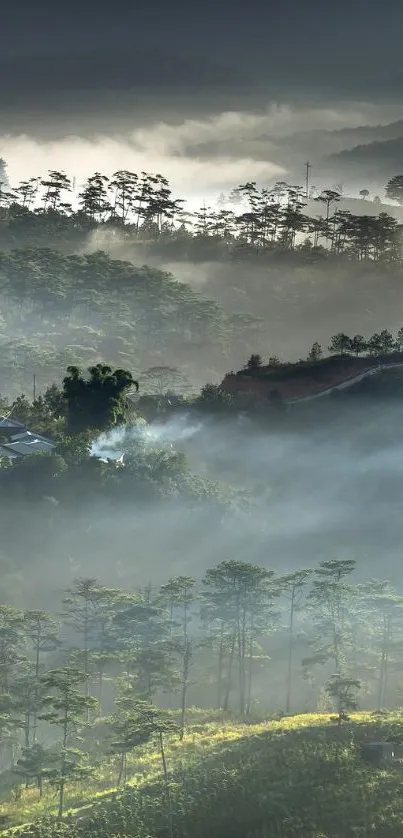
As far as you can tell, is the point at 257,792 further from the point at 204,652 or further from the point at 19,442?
the point at 19,442

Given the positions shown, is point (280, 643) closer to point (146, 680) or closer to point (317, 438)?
point (146, 680)

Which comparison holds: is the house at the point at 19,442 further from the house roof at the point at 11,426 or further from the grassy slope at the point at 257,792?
the grassy slope at the point at 257,792

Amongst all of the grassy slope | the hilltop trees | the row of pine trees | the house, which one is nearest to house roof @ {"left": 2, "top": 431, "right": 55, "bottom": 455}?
the house

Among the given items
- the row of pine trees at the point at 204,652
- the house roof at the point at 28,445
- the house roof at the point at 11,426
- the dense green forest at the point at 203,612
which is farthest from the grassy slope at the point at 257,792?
the house roof at the point at 11,426

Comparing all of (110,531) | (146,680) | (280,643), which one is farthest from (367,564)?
(146,680)

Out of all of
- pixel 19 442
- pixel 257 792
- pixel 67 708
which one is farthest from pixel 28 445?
pixel 257 792

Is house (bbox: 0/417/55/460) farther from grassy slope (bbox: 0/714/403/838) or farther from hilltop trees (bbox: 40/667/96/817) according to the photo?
grassy slope (bbox: 0/714/403/838)
